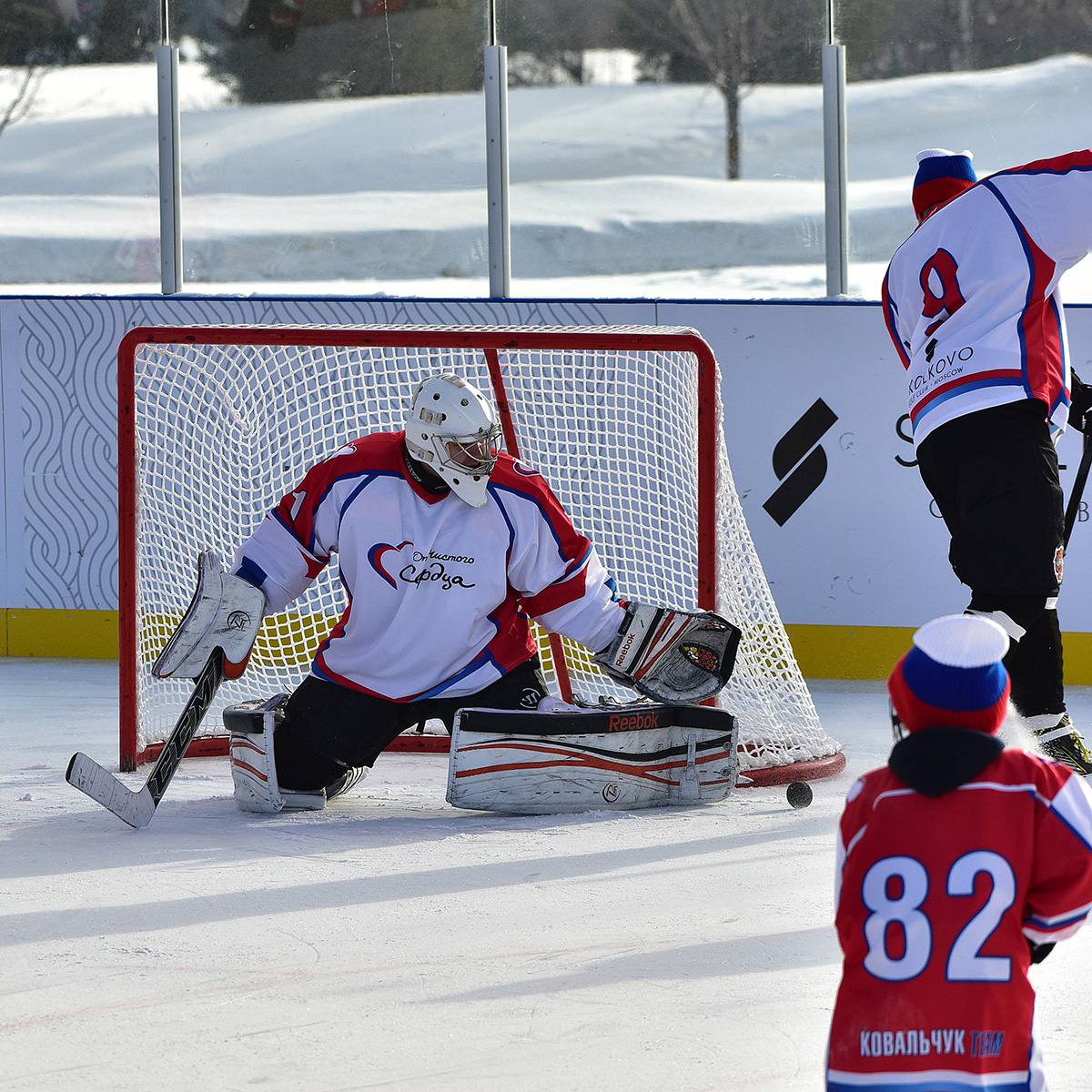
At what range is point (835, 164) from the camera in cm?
551

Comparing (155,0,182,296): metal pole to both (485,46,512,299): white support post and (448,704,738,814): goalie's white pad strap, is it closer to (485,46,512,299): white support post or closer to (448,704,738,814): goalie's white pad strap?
(485,46,512,299): white support post

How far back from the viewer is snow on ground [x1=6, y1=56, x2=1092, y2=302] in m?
5.53

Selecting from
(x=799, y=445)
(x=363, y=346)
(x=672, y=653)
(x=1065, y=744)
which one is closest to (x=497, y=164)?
(x=799, y=445)

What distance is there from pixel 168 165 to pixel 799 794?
372 cm

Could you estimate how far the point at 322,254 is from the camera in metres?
6.14

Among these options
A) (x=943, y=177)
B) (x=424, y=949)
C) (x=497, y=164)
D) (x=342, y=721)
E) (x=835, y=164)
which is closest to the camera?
(x=424, y=949)

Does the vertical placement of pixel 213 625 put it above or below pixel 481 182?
below

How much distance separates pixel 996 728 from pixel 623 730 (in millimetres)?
2021

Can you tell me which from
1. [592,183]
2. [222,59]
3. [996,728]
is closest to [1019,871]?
[996,728]

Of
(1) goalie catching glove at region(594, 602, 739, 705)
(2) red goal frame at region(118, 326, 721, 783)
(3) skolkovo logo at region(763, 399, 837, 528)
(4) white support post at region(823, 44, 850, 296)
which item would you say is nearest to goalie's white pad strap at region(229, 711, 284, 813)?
(2) red goal frame at region(118, 326, 721, 783)

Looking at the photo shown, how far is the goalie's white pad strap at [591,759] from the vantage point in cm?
335

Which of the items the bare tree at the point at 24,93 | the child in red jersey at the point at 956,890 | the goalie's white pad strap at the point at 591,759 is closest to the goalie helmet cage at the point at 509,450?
the goalie's white pad strap at the point at 591,759

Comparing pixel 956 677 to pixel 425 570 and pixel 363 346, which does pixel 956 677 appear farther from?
pixel 363 346

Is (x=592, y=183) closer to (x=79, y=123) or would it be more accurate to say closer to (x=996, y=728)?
(x=79, y=123)
